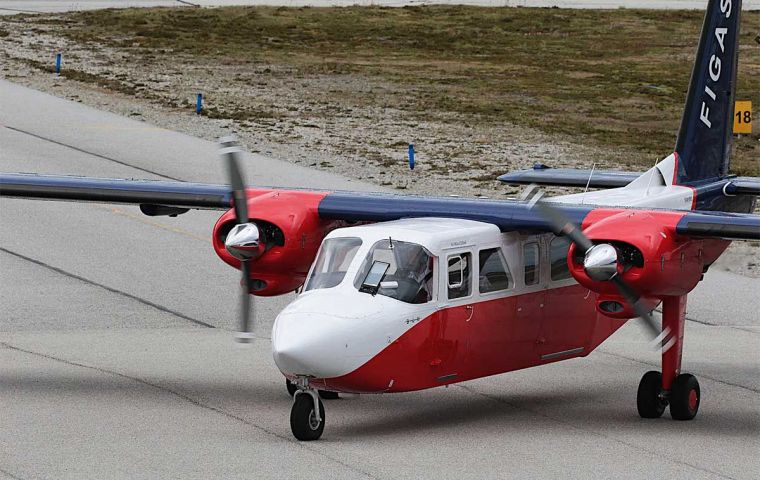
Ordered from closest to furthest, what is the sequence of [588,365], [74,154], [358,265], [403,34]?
1. [358,265]
2. [588,365]
3. [74,154]
4. [403,34]

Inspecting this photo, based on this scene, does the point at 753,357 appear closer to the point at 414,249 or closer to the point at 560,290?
the point at 560,290

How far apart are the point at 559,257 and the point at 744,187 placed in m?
4.24

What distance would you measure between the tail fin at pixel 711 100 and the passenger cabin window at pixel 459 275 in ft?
18.2

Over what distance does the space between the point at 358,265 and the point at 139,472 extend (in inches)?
145

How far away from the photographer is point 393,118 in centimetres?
4916

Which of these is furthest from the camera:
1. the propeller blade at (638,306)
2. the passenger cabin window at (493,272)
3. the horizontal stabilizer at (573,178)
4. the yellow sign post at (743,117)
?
the yellow sign post at (743,117)

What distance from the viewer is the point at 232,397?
19.5 metres

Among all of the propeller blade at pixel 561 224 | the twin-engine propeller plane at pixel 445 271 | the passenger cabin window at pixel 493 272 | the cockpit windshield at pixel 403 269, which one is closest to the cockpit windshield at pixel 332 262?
the twin-engine propeller plane at pixel 445 271

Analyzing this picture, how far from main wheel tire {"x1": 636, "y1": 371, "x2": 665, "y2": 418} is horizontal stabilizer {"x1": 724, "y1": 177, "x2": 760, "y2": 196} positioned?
4.37 metres

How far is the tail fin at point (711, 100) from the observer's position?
22062 mm

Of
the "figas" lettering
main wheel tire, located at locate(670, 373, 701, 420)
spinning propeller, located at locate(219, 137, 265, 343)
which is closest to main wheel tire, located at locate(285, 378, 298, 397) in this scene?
spinning propeller, located at locate(219, 137, 265, 343)

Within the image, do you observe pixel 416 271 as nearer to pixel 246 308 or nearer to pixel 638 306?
pixel 246 308

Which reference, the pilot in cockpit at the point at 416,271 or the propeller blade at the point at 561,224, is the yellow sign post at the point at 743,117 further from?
the pilot in cockpit at the point at 416,271

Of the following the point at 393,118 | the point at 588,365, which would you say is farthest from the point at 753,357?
the point at 393,118
